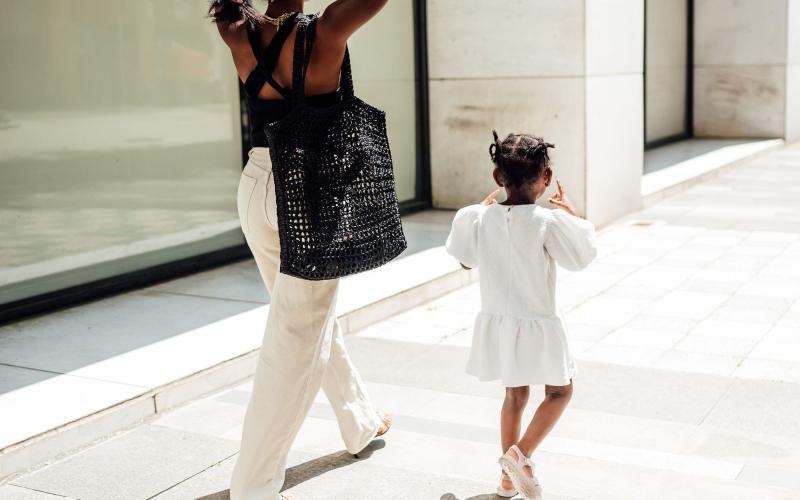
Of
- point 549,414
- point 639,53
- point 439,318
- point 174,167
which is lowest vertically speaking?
point 439,318

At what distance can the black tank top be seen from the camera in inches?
127

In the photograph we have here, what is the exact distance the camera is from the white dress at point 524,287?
355cm

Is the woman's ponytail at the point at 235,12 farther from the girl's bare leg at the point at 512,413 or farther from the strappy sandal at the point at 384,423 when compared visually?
the strappy sandal at the point at 384,423

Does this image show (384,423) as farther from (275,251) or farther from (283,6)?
(283,6)

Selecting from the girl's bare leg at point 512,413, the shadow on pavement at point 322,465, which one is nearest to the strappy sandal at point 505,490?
the girl's bare leg at point 512,413

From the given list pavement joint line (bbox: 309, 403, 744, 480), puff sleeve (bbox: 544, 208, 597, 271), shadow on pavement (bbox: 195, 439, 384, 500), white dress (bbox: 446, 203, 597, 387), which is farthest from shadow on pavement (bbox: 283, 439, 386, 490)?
puff sleeve (bbox: 544, 208, 597, 271)

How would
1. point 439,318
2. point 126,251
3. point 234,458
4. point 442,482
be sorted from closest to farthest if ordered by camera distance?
point 442,482 → point 234,458 → point 439,318 → point 126,251

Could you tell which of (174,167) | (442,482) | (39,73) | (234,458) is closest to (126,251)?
(174,167)

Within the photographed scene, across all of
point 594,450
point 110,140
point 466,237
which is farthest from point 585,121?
point 466,237

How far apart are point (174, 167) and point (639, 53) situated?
16.7 ft

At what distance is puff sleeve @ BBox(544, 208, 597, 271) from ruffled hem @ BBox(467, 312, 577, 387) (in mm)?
225

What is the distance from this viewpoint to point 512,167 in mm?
3543

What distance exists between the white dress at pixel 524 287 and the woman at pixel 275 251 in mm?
563

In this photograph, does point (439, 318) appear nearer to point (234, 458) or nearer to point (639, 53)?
point (234, 458)
